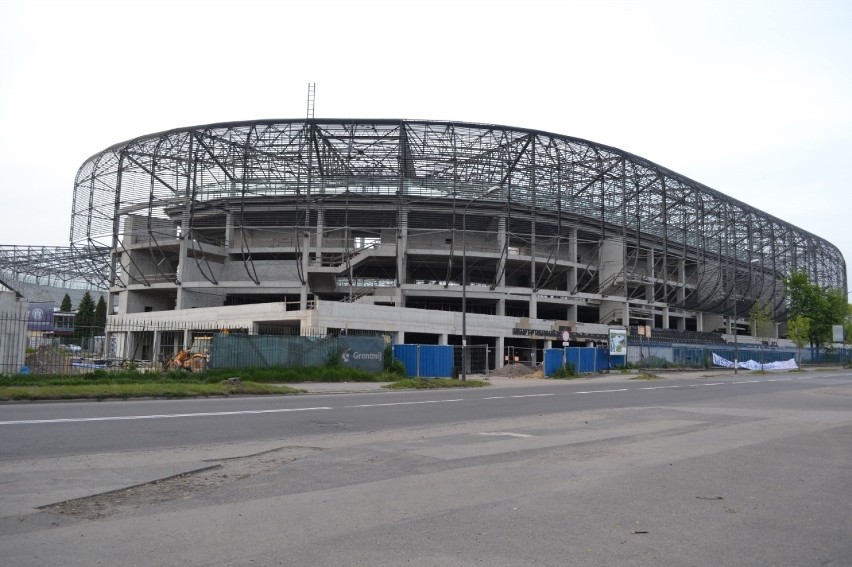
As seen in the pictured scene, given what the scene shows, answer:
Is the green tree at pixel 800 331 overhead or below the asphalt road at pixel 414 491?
overhead

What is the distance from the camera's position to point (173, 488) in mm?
7109

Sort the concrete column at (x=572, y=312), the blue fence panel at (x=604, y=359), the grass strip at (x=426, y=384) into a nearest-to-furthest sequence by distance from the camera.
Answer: the grass strip at (x=426, y=384) < the blue fence panel at (x=604, y=359) < the concrete column at (x=572, y=312)

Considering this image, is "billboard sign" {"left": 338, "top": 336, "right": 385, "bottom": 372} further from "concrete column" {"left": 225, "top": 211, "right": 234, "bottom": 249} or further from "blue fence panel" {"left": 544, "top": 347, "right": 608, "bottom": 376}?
"concrete column" {"left": 225, "top": 211, "right": 234, "bottom": 249}

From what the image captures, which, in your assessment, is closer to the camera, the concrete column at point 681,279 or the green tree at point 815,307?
the green tree at point 815,307

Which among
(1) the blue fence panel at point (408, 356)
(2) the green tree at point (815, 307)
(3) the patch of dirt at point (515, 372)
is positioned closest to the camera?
(1) the blue fence panel at point (408, 356)

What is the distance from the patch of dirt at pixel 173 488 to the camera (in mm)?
6152

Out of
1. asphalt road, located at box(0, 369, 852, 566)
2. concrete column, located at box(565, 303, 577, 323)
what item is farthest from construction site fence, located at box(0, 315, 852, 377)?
asphalt road, located at box(0, 369, 852, 566)

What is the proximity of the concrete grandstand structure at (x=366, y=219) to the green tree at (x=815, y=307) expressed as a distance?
2325cm

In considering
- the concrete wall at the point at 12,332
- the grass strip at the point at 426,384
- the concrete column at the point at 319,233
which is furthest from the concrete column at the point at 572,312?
the concrete wall at the point at 12,332

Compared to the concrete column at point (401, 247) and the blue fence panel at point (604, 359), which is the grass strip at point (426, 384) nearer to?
the blue fence panel at point (604, 359)

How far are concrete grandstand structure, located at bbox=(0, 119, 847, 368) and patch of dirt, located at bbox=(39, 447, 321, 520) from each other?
116ft

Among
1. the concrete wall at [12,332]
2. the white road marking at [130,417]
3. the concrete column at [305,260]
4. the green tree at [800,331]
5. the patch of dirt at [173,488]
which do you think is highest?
the concrete column at [305,260]

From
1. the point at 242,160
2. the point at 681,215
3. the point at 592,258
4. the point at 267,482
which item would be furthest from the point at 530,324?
the point at 267,482

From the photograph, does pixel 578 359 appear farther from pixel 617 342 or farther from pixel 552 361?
pixel 617 342
